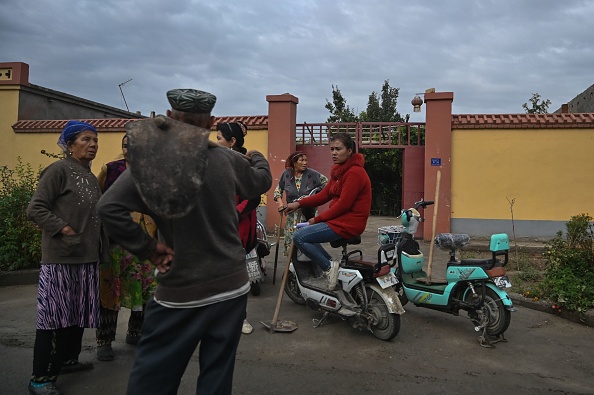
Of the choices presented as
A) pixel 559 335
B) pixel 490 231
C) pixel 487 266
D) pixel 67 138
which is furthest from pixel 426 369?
pixel 490 231

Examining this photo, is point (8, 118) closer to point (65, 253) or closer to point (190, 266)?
point (65, 253)

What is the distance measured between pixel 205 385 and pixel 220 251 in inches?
22.1

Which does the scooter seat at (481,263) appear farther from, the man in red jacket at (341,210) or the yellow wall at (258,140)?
the yellow wall at (258,140)

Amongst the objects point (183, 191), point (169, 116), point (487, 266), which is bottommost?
point (487, 266)

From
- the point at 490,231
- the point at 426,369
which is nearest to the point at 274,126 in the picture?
the point at 490,231

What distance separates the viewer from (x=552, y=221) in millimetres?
10352

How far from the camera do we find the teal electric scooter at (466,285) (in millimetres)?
4438

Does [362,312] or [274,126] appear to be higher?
[274,126]

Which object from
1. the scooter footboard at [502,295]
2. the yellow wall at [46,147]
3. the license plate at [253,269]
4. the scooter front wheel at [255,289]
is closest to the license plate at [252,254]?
the license plate at [253,269]

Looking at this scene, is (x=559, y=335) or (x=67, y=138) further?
(x=559, y=335)

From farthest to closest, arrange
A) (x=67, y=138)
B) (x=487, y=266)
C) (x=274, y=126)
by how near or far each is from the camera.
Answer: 1. (x=274, y=126)
2. (x=487, y=266)
3. (x=67, y=138)

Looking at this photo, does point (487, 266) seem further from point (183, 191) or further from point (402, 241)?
point (183, 191)

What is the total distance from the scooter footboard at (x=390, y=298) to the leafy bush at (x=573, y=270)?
2.32 m

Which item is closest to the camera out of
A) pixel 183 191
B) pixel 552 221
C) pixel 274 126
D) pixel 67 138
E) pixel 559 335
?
pixel 183 191
